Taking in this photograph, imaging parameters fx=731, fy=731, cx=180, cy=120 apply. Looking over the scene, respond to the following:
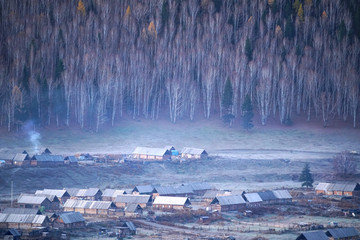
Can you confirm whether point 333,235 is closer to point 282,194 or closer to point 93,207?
point 282,194

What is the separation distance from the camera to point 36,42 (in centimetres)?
12550

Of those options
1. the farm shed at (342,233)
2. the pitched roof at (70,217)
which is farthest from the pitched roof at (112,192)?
the farm shed at (342,233)

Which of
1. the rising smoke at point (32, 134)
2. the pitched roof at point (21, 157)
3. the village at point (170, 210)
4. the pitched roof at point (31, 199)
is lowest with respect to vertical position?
the village at point (170, 210)

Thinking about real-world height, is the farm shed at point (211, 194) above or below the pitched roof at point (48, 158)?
below

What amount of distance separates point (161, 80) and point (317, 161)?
36.9 meters

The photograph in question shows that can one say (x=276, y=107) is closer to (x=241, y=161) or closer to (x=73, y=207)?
(x=241, y=161)

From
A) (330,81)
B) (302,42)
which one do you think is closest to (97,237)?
(330,81)

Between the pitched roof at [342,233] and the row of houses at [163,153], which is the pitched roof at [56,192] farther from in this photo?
the pitched roof at [342,233]

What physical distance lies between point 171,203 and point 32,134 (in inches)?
1470

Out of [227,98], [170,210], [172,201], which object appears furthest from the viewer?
[227,98]

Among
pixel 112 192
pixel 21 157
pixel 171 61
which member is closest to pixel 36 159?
pixel 21 157

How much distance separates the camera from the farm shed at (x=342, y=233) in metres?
53.8

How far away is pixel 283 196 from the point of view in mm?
73812

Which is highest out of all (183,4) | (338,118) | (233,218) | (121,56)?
(183,4)
